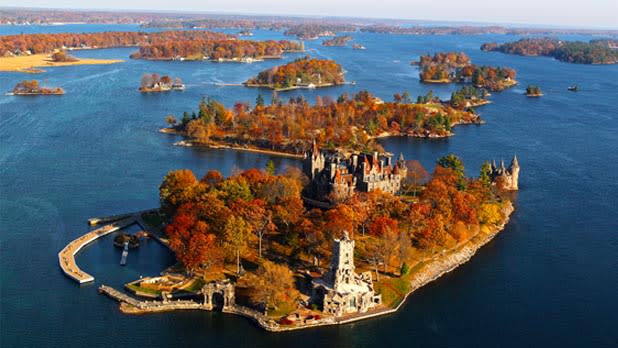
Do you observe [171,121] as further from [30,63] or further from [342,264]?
[30,63]

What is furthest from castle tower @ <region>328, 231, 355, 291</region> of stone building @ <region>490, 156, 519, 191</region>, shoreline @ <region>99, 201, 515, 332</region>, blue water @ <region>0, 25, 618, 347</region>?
stone building @ <region>490, 156, 519, 191</region>

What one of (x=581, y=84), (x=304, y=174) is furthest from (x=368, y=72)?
(x=304, y=174)

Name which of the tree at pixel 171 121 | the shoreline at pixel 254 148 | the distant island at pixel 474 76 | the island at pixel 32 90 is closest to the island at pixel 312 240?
the shoreline at pixel 254 148

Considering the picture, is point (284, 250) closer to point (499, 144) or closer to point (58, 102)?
point (499, 144)

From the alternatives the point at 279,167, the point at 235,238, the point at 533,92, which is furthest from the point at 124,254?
the point at 533,92

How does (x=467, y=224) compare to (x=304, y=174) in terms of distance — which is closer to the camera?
(x=467, y=224)

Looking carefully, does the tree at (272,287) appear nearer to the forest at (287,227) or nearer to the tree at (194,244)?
the forest at (287,227)
